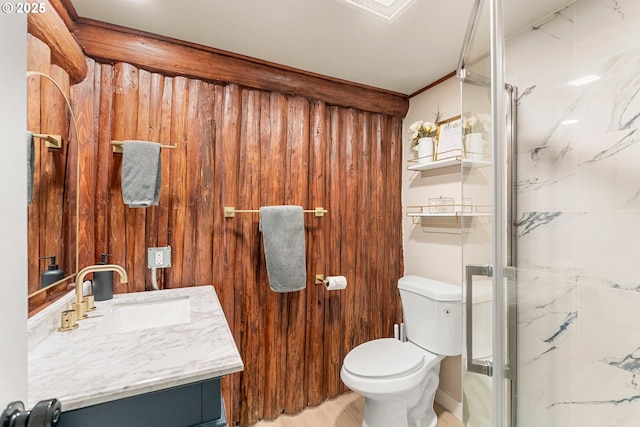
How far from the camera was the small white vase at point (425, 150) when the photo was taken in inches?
79.5

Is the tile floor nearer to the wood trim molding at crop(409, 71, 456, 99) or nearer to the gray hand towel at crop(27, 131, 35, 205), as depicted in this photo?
the gray hand towel at crop(27, 131, 35, 205)

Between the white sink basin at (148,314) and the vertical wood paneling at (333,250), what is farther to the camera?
the vertical wood paneling at (333,250)

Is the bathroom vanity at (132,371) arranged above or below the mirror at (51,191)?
below

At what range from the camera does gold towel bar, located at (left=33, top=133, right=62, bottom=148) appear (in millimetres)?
1084

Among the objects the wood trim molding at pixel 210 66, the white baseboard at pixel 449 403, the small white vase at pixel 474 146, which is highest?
the wood trim molding at pixel 210 66

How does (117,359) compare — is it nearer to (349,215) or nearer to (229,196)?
(229,196)

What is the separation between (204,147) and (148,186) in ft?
1.37

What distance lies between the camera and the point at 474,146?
1.21 m

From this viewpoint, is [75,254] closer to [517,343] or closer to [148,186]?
[148,186]

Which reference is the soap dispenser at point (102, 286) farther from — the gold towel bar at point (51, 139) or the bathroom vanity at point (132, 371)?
the gold towel bar at point (51, 139)

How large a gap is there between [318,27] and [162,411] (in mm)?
1767

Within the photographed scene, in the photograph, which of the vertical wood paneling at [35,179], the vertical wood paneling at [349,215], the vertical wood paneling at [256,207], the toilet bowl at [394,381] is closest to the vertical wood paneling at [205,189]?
the vertical wood paneling at [256,207]

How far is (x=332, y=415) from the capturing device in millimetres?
1902

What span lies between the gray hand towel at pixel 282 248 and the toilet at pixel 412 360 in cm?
58
